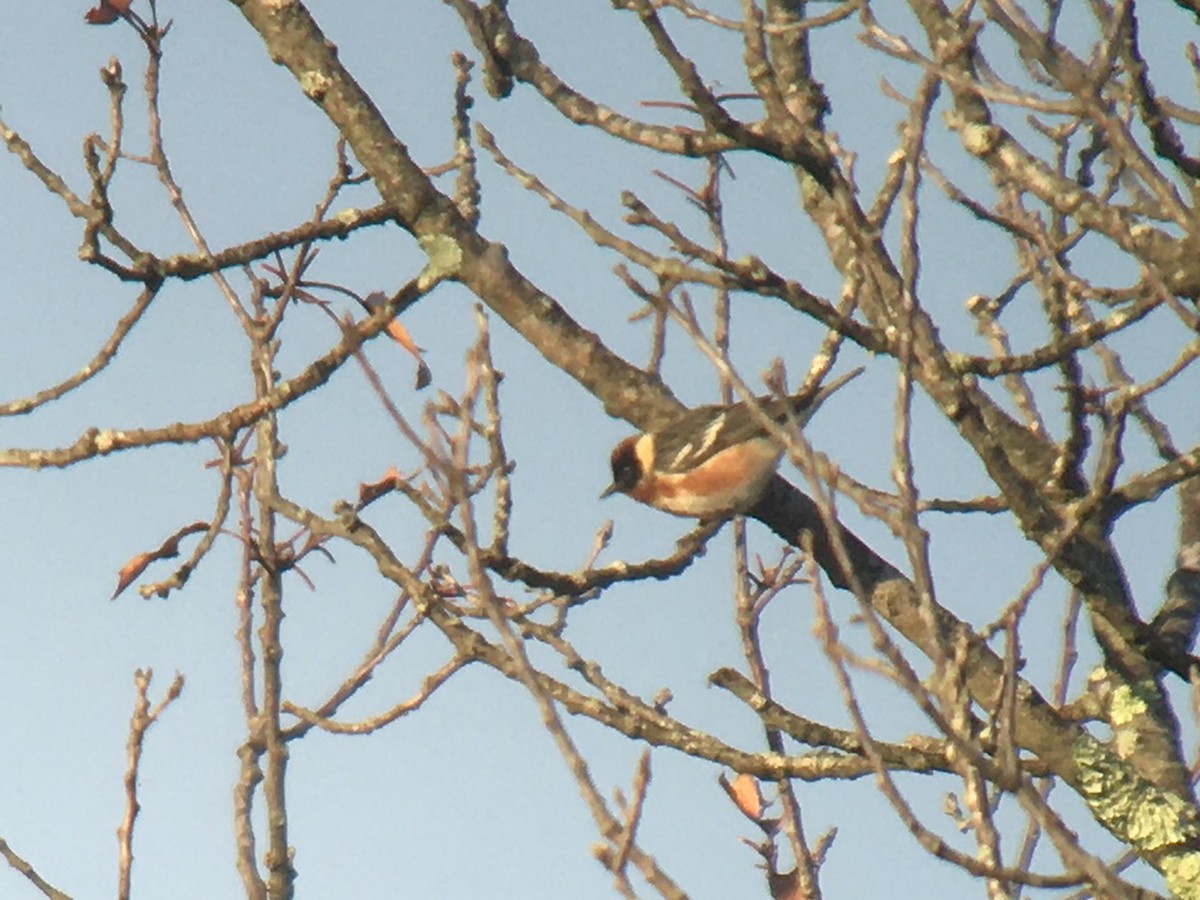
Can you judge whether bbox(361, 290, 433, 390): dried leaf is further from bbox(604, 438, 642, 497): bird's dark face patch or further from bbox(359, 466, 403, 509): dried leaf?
bbox(604, 438, 642, 497): bird's dark face patch

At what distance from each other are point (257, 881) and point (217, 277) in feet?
5.21

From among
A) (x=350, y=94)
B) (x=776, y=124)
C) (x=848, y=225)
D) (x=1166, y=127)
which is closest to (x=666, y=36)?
(x=776, y=124)

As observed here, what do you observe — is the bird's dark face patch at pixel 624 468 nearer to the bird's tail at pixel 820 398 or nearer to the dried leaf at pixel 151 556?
the bird's tail at pixel 820 398

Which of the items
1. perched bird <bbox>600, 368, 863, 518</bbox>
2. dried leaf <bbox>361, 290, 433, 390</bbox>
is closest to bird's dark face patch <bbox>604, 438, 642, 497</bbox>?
perched bird <bbox>600, 368, 863, 518</bbox>

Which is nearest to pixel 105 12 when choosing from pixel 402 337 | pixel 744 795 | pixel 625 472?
pixel 402 337

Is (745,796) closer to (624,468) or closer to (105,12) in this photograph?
(105,12)

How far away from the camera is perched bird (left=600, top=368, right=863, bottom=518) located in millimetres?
5141

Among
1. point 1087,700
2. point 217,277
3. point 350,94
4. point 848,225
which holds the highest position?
point 350,94

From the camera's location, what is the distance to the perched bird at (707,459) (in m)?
5.14

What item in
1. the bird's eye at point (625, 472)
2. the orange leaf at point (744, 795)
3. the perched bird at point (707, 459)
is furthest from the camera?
the bird's eye at point (625, 472)

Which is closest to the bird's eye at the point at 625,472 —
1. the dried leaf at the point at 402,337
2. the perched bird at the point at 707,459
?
the perched bird at the point at 707,459

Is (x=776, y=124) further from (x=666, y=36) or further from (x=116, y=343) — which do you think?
(x=116, y=343)

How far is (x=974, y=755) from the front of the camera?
2.64 m

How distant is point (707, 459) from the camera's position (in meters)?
6.67
